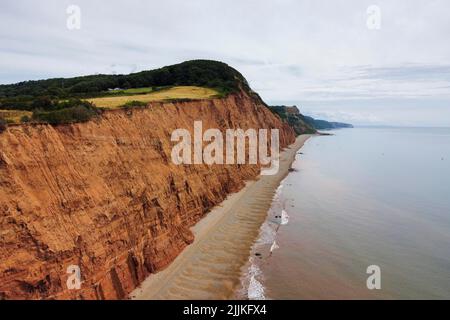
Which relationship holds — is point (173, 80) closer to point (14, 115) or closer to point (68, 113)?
point (68, 113)

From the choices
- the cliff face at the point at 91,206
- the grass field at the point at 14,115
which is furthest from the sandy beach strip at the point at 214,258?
the grass field at the point at 14,115

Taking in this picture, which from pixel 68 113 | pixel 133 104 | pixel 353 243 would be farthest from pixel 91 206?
pixel 353 243

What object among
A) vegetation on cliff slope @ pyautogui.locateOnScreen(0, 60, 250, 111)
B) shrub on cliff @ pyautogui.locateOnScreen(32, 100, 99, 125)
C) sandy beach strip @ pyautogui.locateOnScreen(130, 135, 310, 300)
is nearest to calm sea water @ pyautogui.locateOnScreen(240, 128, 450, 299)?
sandy beach strip @ pyautogui.locateOnScreen(130, 135, 310, 300)

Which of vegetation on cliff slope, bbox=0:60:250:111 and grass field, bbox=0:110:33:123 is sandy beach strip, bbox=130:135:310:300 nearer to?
grass field, bbox=0:110:33:123

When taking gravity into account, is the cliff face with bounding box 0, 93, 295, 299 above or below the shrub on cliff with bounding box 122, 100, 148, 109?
below

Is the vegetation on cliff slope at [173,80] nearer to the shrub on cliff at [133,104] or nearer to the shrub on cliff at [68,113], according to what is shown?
the shrub on cliff at [133,104]

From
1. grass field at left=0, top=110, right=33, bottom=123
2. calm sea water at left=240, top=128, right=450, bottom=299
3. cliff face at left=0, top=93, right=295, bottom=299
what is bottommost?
calm sea water at left=240, top=128, right=450, bottom=299
